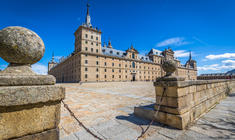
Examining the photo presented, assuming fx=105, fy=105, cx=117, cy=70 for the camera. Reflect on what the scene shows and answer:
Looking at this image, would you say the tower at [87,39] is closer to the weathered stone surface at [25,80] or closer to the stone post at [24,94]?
the stone post at [24,94]

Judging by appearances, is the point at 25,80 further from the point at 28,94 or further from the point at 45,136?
the point at 45,136

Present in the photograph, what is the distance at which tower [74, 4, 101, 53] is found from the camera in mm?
35156

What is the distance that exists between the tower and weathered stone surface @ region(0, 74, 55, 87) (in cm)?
3548

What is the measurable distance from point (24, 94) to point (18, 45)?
662mm

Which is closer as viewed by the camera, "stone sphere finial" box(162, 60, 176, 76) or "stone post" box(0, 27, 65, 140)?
"stone post" box(0, 27, 65, 140)

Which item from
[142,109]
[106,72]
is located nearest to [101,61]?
[106,72]

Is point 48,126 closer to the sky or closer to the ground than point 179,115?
closer to the sky

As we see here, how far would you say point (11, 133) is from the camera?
3.82 ft

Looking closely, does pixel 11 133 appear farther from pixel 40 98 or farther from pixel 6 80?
pixel 6 80

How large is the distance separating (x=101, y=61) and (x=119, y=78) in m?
10.6

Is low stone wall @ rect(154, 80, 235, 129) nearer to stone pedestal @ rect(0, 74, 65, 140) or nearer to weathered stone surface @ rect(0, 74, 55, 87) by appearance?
stone pedestal @ rect(0, 74, 65, 140)

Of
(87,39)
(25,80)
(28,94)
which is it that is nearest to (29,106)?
(28,94)

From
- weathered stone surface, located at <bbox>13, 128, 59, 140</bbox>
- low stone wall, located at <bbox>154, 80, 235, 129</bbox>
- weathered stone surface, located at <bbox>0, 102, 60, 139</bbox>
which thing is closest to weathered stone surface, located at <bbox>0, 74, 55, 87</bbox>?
weathered stone surface, located at <bbox>0, 102, 60, 139</bbox>

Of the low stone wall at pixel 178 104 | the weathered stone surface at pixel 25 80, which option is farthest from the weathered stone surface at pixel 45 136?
the low stone wall at pixel 178 104
